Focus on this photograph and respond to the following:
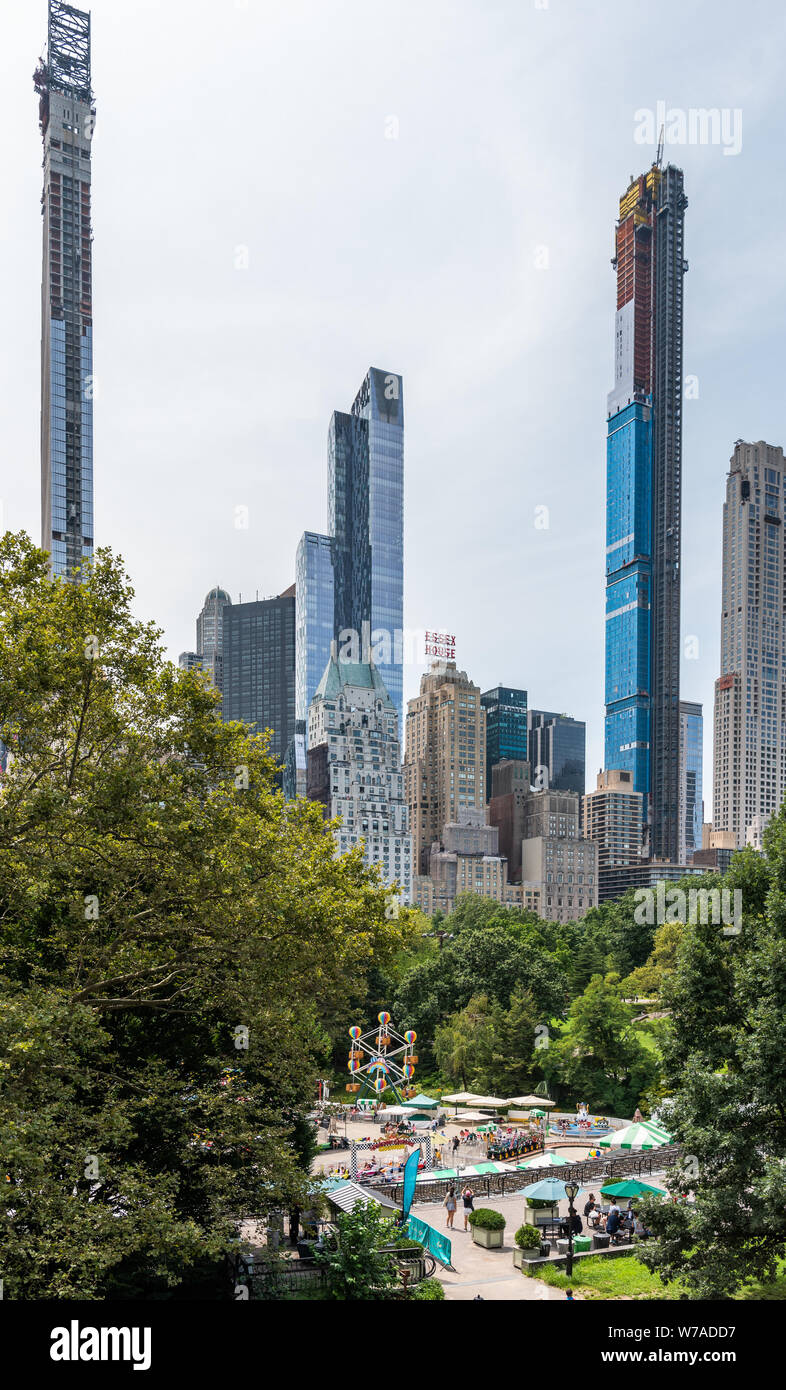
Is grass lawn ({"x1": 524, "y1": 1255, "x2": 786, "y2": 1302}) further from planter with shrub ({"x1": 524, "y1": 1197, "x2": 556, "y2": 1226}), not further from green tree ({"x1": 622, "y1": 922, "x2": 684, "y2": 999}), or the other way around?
green tree ({"x1": 622, "y1": 922, "x2": 684, "y2": 999})

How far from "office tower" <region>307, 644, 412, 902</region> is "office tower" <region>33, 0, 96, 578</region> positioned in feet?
169

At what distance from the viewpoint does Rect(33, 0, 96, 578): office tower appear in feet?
460

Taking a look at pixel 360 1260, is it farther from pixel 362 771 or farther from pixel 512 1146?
pixel 362 771

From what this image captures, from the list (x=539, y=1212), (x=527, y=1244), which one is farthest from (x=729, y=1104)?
(x=539, y=1212)

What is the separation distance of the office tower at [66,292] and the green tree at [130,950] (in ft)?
409


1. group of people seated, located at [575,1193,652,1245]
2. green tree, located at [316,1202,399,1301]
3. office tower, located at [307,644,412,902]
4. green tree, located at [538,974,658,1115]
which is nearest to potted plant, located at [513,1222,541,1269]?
group of people seated, located at [575,1193,652,1245]

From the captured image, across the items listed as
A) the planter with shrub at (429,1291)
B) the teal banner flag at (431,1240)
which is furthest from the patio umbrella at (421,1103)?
the planter with shrub at (429,1291)

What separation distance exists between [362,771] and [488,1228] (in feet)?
473

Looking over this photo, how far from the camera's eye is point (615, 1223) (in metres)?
27.7

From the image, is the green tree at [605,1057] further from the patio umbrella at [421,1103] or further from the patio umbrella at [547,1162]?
the patio umbrella at [547,1162]

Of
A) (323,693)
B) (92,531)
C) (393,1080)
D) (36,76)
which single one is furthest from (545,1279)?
(36,76)

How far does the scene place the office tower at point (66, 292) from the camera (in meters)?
140

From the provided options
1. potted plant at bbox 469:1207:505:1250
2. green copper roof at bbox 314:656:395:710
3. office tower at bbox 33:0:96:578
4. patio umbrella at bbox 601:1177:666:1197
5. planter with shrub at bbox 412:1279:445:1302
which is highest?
office tower at bbox 33:0:96:578

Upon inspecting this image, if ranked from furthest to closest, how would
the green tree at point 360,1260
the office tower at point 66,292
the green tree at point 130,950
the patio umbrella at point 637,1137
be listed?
the office tower at point 66,292 → the patio umbrella at point 637,1137 → the green tree at point 360,1260 → the green tree at point 130,950
